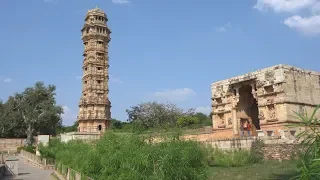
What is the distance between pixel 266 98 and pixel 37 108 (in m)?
35.3

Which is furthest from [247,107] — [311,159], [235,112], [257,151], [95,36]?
[311,159]

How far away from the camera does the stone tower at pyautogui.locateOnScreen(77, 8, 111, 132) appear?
41.6 metres

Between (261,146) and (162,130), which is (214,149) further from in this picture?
(162,130)

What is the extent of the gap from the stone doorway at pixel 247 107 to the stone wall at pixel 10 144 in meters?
30.4

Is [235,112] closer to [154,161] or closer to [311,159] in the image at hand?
[154,161]

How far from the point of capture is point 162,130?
32.3 ft

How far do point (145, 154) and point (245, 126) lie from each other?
72.6ft

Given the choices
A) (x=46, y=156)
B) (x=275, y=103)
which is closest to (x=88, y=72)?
(x=46, y=156)

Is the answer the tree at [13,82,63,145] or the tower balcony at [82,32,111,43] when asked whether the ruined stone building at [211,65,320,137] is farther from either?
the tree at [13,82,63,145]

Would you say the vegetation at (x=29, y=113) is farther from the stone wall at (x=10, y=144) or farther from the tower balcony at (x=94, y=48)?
the tower balcony at (x=94, y=48)

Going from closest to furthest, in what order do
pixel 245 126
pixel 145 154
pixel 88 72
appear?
pixel 145 154
pixel 245 126
pixel 88 72

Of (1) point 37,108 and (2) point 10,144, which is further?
(1) point 37,108

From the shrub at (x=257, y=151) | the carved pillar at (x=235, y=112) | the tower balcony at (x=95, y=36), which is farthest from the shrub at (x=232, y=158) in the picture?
the tower balcony at (x=95, y=36)

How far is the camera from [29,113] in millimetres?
47531
